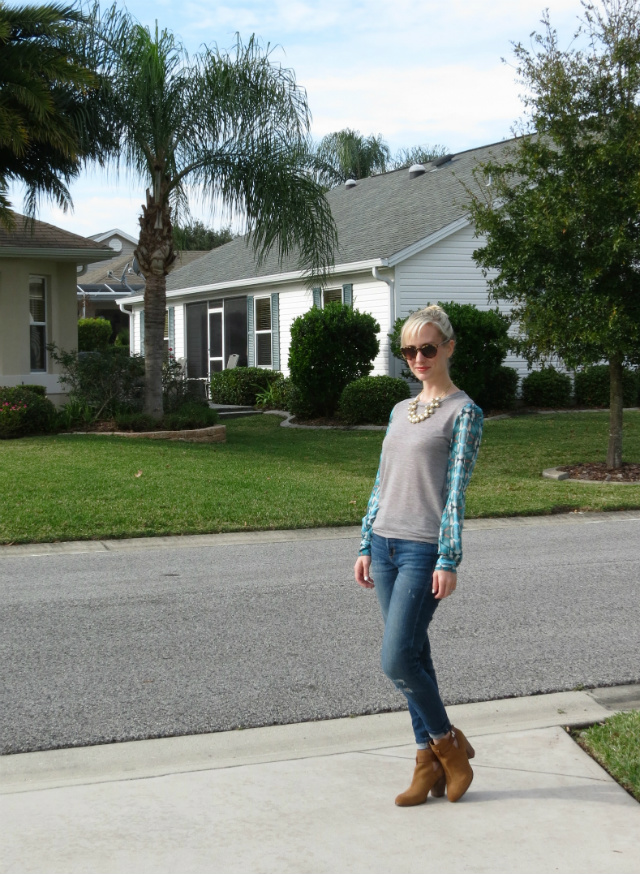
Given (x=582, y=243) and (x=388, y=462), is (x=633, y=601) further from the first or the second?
(x=582, y=243)

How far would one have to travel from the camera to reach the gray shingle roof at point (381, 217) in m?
23.1

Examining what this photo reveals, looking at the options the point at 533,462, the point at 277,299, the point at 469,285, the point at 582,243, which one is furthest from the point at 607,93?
the point at 277,299

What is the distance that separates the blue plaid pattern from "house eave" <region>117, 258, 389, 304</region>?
15.9 meters

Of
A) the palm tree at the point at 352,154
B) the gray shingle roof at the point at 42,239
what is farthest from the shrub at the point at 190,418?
the palm tree at the point at 352,154

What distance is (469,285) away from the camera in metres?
23.2

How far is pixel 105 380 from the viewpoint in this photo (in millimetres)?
18203

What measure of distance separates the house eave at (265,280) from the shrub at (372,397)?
2.62 m

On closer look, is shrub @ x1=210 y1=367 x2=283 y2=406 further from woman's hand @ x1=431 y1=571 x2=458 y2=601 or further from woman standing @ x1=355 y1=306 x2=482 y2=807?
woman's hand @ x1=431 y1=571 x2=458 y2=601

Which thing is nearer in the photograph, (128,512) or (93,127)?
(128,512)

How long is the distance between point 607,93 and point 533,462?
5.45 m

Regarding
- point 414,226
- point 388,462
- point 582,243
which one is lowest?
point 388,462

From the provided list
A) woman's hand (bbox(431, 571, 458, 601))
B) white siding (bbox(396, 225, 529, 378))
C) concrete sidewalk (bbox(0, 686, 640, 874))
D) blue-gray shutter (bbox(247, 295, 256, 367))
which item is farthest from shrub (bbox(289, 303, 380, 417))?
woman's hand (bbox(431, 571, 458, 601))

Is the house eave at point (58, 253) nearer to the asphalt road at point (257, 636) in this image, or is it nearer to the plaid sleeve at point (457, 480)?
the asphalt road at point (257, 636)

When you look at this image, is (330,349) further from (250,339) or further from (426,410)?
(426,410)
